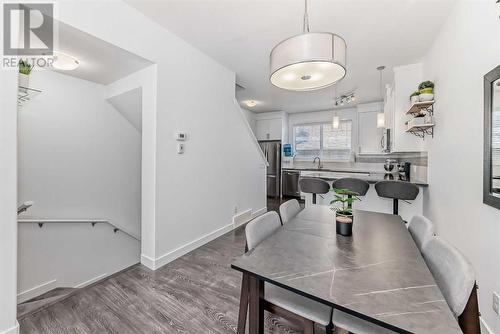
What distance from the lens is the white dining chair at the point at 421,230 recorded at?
4.33 feet

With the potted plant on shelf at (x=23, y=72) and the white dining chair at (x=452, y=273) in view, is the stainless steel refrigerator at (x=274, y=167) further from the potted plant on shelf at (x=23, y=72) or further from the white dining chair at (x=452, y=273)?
the potted plant on shelf at (x=23, y=72)

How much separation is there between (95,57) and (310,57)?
2297 mm

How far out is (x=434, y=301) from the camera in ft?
2.62

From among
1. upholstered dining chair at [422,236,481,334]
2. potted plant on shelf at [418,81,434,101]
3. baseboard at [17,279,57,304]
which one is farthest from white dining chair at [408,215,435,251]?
baseboard at [17,279,57,304]

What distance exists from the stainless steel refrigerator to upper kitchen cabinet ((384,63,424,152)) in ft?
10.6

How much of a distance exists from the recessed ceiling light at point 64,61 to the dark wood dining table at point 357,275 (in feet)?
8.88

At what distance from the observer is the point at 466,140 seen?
70.1 inches

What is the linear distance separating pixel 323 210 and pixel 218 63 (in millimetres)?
2655

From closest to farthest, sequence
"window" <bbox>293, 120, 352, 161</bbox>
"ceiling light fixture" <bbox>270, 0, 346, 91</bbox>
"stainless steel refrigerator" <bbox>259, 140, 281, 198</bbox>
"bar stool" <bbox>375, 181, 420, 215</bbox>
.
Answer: "ceiling light fixture" <bbox>270, 0, 346, 91</bbox> < "bar stool" <bbox>375, 181, 420, 215</bbox> < "window" <bbox>293, 120, 352, 161</bbox> < "stainless steel refrigerator" <bbox>259, 140, 281, 198</bbox>

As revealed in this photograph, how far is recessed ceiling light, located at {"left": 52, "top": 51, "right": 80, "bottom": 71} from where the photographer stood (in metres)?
2.13

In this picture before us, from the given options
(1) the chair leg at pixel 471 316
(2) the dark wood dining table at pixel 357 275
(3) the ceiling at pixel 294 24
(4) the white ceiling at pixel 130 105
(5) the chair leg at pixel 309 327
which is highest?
(3) the ceiling at pixel 294 24

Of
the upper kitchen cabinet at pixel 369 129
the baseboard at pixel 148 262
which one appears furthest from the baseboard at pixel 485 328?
the upper kitchen cabinet at pixel 369 129

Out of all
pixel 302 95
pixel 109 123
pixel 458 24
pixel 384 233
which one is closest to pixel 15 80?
pixel 109 123

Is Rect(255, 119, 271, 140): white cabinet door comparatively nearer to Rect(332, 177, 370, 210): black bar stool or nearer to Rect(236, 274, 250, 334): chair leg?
Rect(332, 177, 370, 210): black bar stool
